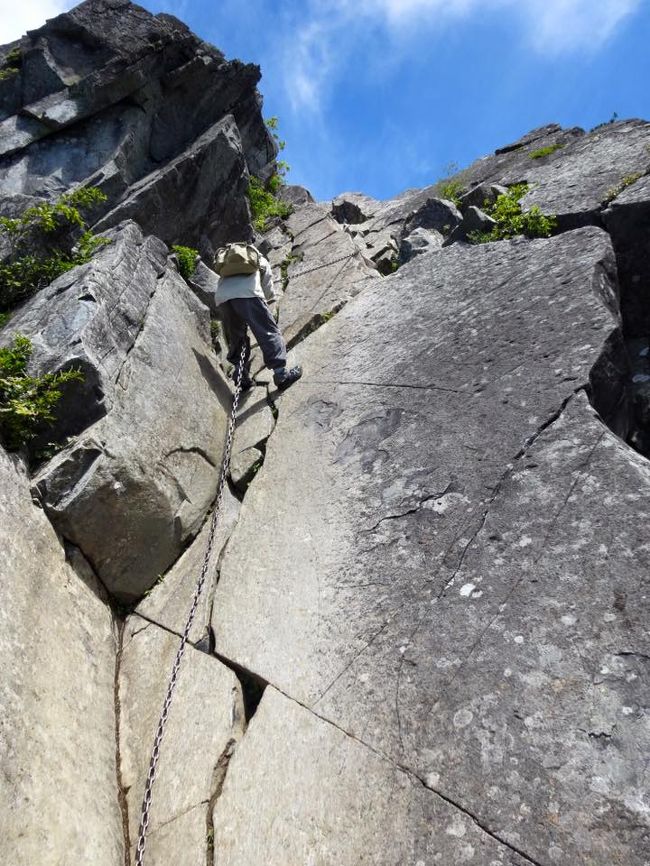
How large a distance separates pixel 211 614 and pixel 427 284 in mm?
5174

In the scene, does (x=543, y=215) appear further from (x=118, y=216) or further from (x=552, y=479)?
(x=118, y=216)

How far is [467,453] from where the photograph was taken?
505cm

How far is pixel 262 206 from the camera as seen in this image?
17000 millimetres

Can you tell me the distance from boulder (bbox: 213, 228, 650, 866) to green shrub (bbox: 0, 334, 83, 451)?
2364 mm

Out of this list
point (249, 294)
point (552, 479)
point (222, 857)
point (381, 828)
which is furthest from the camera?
point (249, 294)

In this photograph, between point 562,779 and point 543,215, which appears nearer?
point 562,779

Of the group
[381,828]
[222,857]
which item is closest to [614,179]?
[381,828]

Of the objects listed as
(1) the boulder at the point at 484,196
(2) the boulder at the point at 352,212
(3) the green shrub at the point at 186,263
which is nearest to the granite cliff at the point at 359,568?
(3) the green shrub at the point at 186,263

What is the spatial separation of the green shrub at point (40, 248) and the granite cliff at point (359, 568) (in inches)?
22.3

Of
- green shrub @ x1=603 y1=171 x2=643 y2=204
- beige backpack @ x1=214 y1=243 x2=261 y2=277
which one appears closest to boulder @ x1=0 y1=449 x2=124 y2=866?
beige backpack @ x1=214 y1=243 x2=261 y2=277

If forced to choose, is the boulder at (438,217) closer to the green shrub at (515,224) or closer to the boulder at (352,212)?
the green shrub at (515,224)

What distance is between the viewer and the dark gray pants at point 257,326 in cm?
825

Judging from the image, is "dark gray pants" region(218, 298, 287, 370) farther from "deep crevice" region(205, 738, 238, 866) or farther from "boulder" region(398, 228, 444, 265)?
"deep crevice" region(205, 738, 238, 866)

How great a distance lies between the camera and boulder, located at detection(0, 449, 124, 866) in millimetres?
3646
